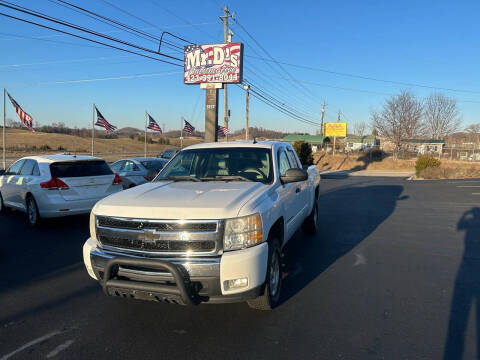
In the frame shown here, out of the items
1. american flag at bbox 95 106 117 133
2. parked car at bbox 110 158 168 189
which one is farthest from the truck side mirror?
american flag at bbox 95 106 117 133

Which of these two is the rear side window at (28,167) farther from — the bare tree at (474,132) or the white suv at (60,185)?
the bare tree at (474,132)

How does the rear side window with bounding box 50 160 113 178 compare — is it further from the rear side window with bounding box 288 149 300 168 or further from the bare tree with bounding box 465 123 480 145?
the bare tree with bounding box 465 123 480 145

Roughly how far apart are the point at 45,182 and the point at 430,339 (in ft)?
23.6

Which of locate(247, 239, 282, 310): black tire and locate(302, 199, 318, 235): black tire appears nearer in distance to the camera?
locate(247, 239, 282, 310): black tire

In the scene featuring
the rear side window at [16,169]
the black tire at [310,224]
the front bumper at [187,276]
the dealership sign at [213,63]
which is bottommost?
the black tire at [310,224]

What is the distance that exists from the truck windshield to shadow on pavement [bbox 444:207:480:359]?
8.00 feet

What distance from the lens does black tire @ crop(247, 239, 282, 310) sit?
12.3 ft

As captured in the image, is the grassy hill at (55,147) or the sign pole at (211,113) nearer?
the sign pole at (211,113)

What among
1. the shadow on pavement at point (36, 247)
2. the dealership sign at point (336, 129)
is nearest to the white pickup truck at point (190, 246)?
the shadow on pavement at point (36, 247)

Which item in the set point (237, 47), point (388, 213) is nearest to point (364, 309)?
point (388, 213)

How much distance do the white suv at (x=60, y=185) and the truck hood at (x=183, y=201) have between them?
401cm

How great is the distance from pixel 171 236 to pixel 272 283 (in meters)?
1.26

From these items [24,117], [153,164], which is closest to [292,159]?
[153,164]

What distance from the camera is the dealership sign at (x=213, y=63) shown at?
63.6 feet
